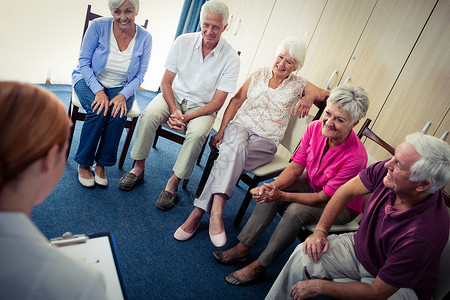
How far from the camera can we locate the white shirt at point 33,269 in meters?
Answer: 0.53

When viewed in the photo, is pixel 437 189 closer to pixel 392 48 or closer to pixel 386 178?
pixel 386 178

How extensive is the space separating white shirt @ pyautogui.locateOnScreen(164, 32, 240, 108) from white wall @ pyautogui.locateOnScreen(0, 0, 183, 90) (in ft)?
4.50

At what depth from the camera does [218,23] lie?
2082 mm

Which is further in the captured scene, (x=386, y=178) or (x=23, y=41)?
(x=23, y=41)

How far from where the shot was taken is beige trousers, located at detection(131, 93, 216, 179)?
2.07 meters

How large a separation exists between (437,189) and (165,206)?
58.1 inches

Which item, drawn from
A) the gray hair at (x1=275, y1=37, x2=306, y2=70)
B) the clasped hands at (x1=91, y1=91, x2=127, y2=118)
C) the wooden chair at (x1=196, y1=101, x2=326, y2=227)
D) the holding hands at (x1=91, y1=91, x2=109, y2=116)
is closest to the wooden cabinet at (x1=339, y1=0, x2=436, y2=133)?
the wooden chair at (x1=196, y1=101, x2=326, y2=227)

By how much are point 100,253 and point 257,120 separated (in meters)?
1.41

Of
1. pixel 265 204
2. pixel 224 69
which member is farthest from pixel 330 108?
pixel 224 69

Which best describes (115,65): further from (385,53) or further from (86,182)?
(385,53)

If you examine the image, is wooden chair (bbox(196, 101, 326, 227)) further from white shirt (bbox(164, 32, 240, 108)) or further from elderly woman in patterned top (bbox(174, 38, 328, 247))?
white shirt (bbox(164, 32, 240, 108))

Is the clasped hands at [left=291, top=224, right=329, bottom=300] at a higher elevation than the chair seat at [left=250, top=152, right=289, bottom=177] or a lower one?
lower

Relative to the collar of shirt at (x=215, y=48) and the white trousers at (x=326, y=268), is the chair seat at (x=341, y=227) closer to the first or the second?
the white trousers at (x=326, y=268)

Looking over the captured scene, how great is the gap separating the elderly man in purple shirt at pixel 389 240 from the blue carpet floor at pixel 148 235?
1.31 ft
